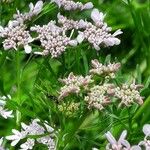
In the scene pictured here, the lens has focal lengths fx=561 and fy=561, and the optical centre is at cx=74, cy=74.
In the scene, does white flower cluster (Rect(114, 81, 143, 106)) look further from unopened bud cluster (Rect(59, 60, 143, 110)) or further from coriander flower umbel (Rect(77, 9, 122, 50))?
coriander flower umbel (Rect(77, 9, 122, 50))

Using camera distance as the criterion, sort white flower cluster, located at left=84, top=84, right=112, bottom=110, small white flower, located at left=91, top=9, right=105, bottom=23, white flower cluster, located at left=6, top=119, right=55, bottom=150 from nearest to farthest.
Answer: white flower cluster, located at left=84, top=84, right=112, bottom=110 → white flower cluster, located at left=6, top=119, right=55, bottom=150 → small white flower, located at left=91, top=9, right=105, bottom=23

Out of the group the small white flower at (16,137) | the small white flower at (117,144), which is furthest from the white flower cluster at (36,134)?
the small white flower at (117,144)

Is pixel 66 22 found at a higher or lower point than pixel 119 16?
higher

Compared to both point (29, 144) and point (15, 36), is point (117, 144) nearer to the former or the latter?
point (29, 144)

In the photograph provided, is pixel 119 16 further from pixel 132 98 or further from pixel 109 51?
pixel 132 98

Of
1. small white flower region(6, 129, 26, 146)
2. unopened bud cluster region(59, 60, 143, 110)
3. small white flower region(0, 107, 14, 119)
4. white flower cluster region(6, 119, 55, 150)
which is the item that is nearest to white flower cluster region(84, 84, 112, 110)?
unopened bud cluster region(59, 60, 143, 110)

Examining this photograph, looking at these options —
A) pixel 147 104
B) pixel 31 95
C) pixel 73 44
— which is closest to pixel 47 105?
pixel 31 95

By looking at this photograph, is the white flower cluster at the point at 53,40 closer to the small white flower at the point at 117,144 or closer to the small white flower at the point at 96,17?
the small white flower at the point at 96,17
